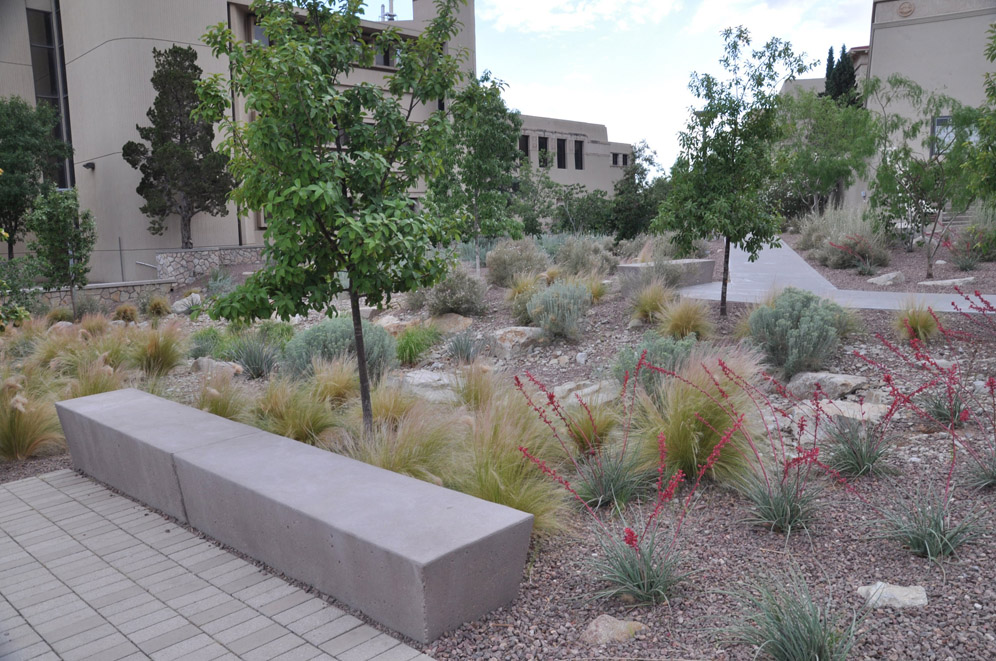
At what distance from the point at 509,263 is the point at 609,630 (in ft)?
39.2

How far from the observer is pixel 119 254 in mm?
22594

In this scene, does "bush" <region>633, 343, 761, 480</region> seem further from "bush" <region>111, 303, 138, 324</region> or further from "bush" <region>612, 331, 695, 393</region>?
"bush" <region>111, 303, 138, 324</region>

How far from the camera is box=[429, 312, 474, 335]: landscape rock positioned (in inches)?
446

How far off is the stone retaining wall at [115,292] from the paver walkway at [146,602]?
15.8 m

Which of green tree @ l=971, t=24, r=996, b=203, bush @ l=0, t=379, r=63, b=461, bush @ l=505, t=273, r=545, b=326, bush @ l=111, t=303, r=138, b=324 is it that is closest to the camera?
bush @ l=0, t=379, r=63, b=461

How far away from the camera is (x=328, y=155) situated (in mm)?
4828

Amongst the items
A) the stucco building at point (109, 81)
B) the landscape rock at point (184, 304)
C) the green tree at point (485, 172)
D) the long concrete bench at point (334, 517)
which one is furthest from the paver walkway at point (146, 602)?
the stucco building at point (109, 81)

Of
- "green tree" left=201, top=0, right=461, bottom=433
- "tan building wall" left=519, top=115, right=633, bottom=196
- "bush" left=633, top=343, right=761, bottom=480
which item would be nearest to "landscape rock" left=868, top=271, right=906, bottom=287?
"bush" left=633, top=343, right=761, bottom=480

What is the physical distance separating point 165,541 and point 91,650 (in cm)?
125

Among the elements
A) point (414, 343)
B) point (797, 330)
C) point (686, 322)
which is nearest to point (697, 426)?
point (797, 330)

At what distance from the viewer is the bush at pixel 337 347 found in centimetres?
853

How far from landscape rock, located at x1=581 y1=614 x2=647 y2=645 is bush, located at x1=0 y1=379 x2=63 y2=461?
208 inches

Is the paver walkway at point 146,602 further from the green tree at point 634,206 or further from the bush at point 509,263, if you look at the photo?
the green tree at point 634,206

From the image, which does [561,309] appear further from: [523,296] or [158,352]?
[158,352]
